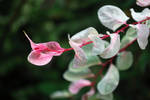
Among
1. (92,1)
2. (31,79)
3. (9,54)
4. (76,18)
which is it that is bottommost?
(31,79)

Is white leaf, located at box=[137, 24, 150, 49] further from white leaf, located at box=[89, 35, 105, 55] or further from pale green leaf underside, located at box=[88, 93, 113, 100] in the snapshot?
pale green leaf underside, located at box=[88, 93, 113, 100]

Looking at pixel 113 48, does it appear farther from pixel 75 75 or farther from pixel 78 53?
pixel 75 75

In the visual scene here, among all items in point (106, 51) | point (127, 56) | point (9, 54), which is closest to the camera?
point (106, 51)

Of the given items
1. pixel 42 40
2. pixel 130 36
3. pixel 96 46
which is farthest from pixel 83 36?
pixel 42 40

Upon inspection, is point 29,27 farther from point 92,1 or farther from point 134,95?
point 134,95

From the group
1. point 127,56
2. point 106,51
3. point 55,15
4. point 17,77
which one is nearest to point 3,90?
point 17,77

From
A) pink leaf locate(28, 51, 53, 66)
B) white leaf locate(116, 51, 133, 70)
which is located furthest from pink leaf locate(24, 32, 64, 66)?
white leaf locate(116, 51, 133, 70)

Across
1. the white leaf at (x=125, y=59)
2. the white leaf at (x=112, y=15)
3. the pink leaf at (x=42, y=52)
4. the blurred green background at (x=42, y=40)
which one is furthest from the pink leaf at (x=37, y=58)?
the blurred green background at (x=42, y=40)
